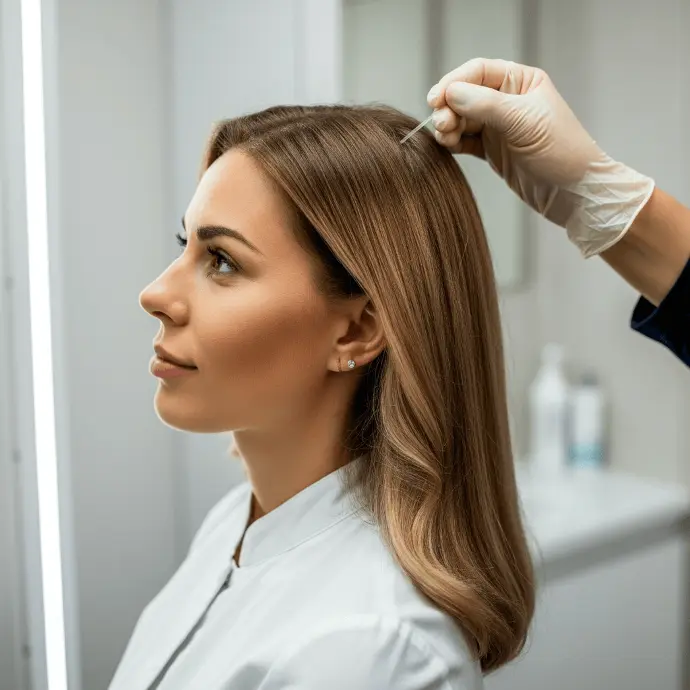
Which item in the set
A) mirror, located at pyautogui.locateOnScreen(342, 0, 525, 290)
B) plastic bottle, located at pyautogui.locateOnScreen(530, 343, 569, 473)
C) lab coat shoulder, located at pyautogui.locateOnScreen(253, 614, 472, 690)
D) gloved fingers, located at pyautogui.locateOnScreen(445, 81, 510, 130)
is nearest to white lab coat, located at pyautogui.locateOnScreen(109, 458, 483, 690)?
lab coat shoulder, located at pyautogui.locateOnScreen(253, 614, 472, 690)

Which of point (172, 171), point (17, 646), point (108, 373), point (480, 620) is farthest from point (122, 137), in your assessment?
point (480, 620)

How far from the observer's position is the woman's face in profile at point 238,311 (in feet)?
3.22

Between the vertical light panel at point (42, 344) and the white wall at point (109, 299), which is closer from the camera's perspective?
the vertical light panel at point (42, 344)

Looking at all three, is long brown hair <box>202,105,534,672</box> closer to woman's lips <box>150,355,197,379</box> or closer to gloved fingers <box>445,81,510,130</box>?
gloved fingers <box>445,81,510,130</box>

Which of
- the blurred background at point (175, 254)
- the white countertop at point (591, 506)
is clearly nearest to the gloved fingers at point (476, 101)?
the blurred background at point (175, 254)

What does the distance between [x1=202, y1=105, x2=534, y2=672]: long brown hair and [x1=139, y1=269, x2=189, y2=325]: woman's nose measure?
16 centimetres

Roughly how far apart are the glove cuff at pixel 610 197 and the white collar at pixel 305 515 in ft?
1.46

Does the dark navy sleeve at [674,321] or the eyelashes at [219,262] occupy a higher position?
the eyelashes at [219,262]

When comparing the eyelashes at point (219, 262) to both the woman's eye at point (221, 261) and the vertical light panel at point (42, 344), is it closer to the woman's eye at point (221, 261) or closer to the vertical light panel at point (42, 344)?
the woman's eye at point (221, 261)

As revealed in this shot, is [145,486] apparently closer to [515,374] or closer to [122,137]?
[122,137]

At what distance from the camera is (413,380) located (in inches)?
38.2

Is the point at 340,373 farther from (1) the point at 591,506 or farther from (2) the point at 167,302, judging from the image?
(1) the point at 591,506

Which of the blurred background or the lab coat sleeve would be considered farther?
the blurred background

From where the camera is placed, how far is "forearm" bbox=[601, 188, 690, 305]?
114 cm
